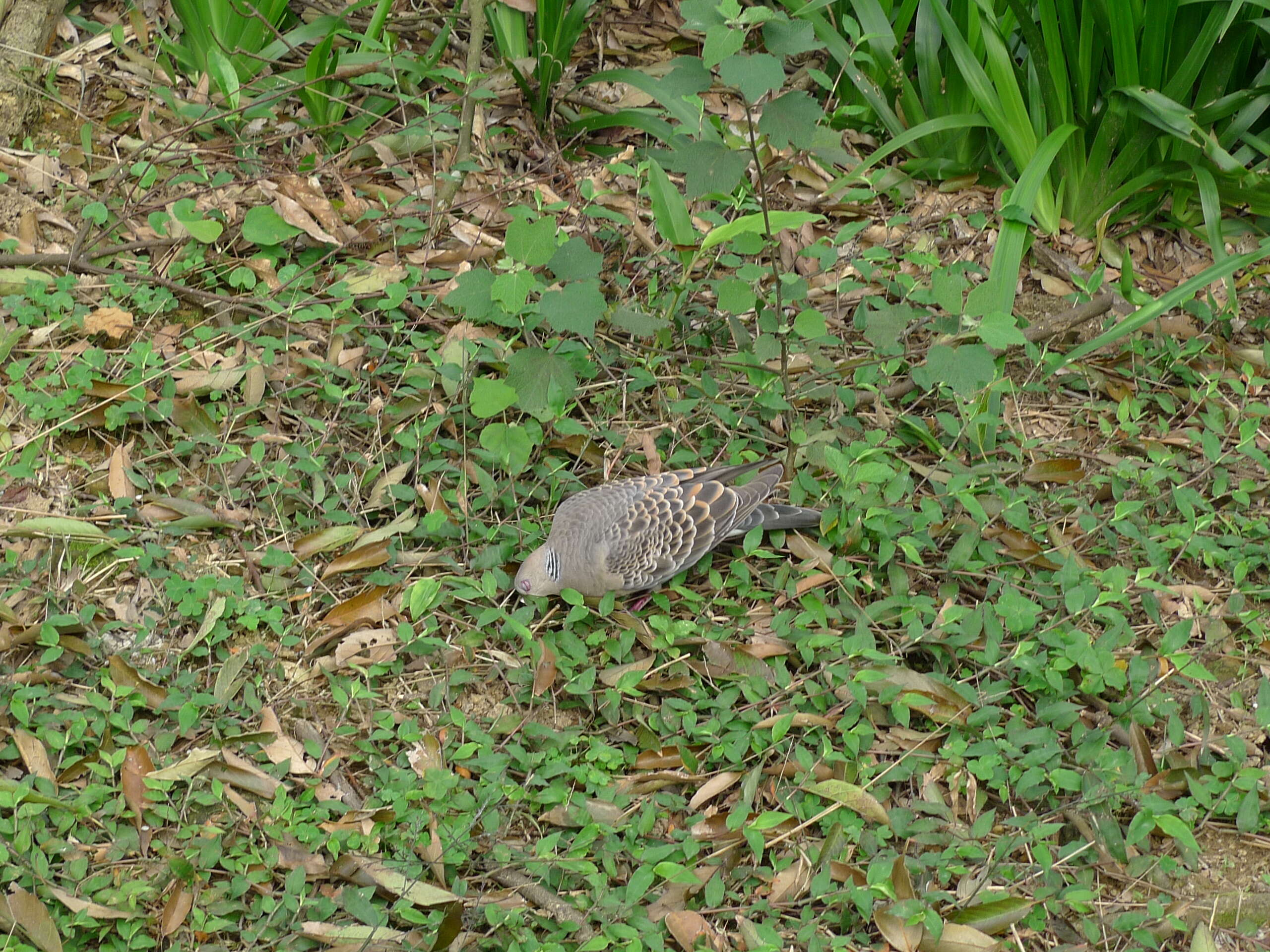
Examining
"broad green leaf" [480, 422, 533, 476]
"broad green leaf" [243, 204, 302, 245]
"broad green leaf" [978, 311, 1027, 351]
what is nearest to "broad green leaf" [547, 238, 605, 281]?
"broad green leaf" [480, 422, 533, 476]

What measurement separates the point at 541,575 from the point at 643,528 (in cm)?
31

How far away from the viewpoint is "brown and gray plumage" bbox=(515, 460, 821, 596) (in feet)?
9.82

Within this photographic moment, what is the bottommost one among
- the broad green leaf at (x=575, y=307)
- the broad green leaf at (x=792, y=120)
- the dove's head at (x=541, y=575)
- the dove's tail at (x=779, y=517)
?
the dove's tail at (x=779, y=517)

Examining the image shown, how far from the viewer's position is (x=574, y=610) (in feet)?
9.86

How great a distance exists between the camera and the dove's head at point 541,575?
9.82 ft

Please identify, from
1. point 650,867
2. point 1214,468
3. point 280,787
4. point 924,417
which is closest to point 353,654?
point 280,787

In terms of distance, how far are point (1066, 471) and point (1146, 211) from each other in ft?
4.41

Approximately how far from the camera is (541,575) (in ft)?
9.82

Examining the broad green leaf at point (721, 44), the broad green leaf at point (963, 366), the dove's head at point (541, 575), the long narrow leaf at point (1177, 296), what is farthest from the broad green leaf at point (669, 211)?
the long narrow leaf at point (1177, 296)

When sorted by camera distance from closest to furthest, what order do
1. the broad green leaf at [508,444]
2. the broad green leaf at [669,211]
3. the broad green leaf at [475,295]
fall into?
1. the broad green leaf at [475,295]
2. the broad green leaf at [508,444]
3. the broad green leaf at [669,211]

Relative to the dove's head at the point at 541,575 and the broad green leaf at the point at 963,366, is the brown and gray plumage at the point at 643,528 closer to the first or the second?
the dove's head at the point at 541,575

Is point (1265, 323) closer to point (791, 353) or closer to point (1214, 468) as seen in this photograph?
point (1214, 468)

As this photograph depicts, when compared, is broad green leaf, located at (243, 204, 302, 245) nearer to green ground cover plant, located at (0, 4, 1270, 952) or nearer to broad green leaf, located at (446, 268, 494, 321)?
green ground cover plant, located at (0, 4, 1270, 952)

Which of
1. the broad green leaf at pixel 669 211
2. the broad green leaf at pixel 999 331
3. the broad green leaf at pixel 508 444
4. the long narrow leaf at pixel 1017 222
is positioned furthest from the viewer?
the long narrow leaf at pixel 1017 222
